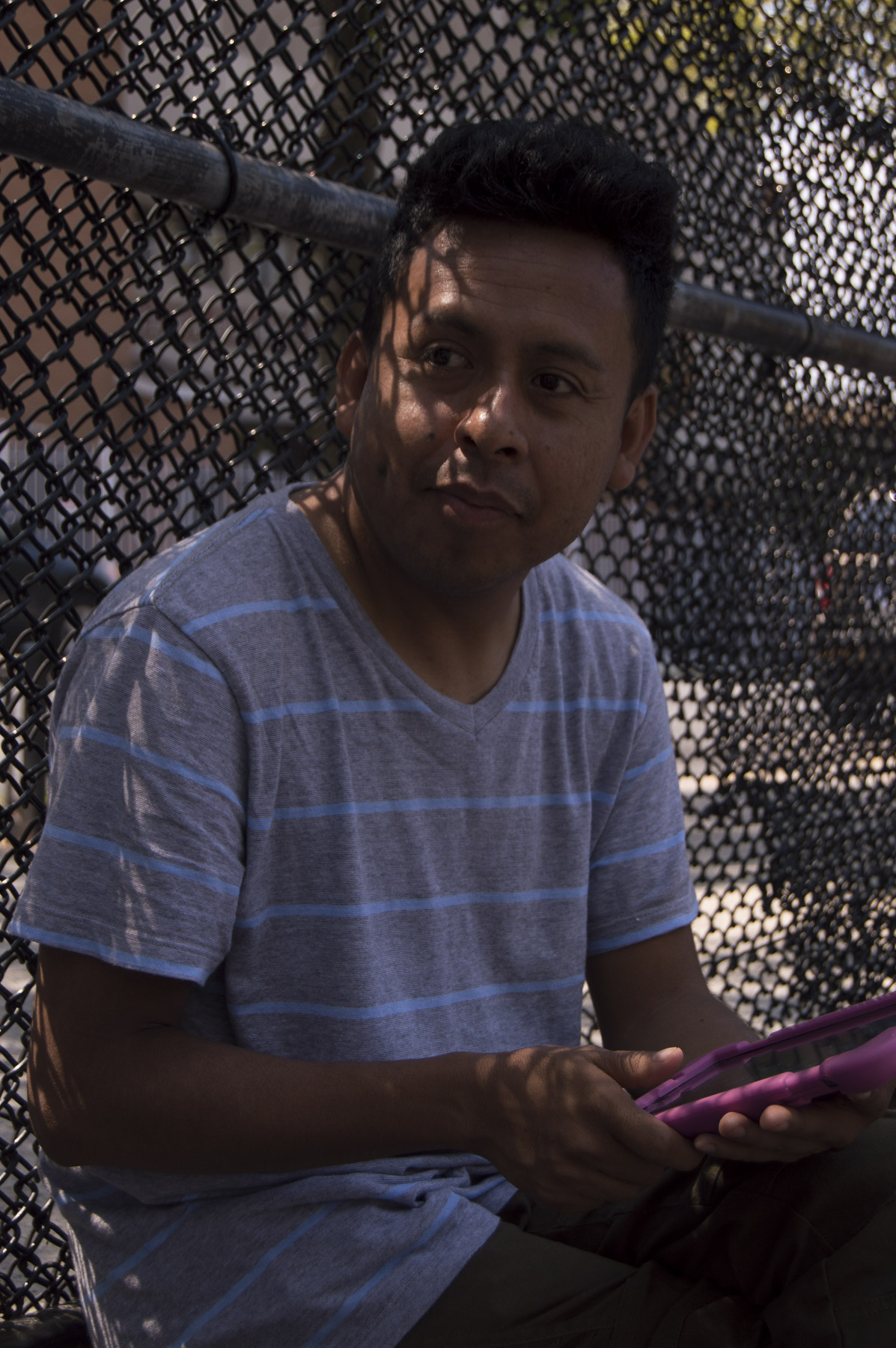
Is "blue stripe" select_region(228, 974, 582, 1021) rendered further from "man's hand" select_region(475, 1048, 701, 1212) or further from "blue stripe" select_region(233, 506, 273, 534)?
"blue stripe" select_region(233, 506, 273, 534)

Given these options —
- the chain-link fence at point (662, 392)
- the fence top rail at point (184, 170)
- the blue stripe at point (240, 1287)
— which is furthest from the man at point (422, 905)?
the chain-link fence at point (662, 392)

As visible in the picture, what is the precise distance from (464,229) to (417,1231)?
139 centimetres

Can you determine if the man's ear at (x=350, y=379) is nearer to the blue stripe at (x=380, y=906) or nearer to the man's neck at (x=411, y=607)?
the man's neck at (x=411, y=607)

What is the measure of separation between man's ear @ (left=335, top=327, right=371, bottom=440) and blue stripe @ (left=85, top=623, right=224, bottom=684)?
1.86ft

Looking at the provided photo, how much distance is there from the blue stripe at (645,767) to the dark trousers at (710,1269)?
62 cm

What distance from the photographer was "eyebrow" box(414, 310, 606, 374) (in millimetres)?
1720

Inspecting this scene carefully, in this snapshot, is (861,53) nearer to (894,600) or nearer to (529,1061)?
(894,600)

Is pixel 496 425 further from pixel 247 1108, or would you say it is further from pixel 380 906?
pixel 247 1108

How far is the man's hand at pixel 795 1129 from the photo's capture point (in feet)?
4.53

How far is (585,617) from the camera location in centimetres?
210

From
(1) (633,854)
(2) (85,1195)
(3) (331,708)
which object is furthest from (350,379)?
(2) (85,1195)

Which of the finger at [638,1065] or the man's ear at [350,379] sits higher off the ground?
the man's ear at [350,379]

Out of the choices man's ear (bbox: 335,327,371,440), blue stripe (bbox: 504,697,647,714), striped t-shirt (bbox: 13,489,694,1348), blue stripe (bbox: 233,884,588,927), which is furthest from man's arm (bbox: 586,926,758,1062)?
man's ear (bbox: 335,327,371,440)

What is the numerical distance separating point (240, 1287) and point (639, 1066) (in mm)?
564
